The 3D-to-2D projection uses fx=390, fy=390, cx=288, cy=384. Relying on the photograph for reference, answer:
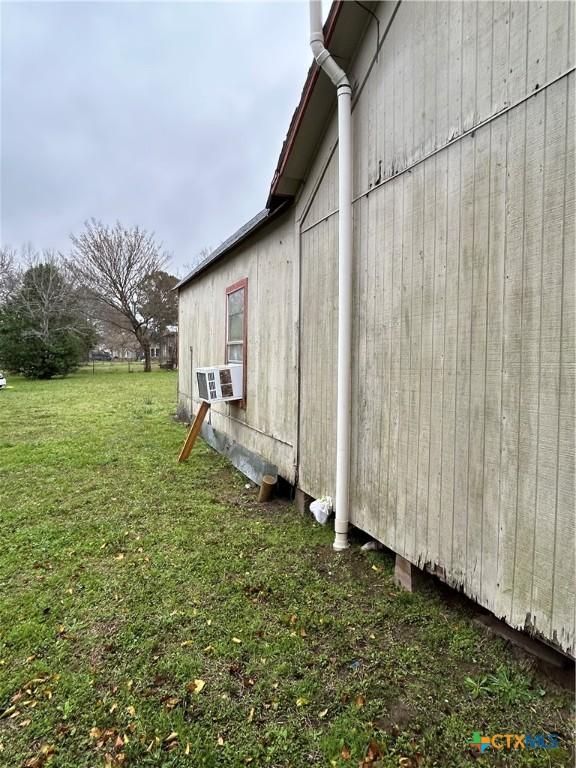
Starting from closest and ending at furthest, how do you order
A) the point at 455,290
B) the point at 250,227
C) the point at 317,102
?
the point at 455,290, the point at 317,102, the point at 250,227

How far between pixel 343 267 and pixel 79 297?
2444 centimetres

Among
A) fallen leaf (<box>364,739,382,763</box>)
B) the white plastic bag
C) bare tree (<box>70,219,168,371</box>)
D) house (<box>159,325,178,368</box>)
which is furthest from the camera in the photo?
house (<box>159,325,178,368</box>)

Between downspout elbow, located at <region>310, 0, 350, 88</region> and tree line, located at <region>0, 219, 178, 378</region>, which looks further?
tree line, located at <region>0, 219, 178, 378</region>

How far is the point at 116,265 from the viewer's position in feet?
80.2

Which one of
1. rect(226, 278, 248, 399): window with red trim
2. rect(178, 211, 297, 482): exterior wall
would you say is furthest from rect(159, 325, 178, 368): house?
rect(226, 278, 248, 399): window with red trim

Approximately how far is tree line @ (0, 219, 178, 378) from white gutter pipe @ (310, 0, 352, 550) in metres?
21.9

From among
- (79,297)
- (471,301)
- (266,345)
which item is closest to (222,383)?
(266,345)

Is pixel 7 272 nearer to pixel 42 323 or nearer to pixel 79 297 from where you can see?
pixel 79 297

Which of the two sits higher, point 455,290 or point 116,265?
point 116,265

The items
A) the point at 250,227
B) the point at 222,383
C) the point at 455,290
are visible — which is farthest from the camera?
the point at 222,383

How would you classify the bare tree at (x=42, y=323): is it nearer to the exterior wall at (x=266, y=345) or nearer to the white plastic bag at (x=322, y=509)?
the exterior wall at (x=266, y=345)

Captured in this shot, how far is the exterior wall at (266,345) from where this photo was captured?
4109mm

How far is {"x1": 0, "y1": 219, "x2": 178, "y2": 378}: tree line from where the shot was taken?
20.6 m

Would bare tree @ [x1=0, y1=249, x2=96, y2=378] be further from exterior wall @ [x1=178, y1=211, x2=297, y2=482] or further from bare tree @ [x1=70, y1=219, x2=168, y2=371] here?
exterior wall @ [x1=178, y1=211, x2=297, y2=482]
